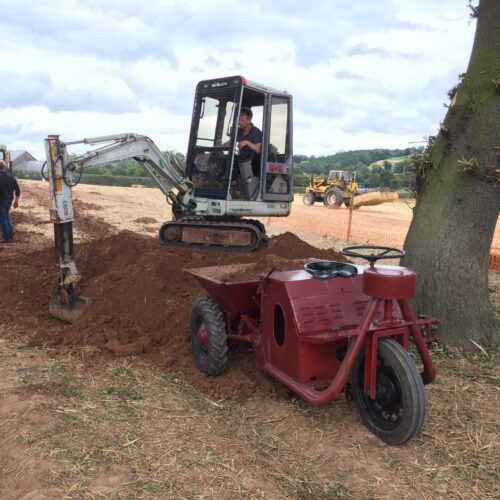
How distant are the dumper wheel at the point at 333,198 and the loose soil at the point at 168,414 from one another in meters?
21.9

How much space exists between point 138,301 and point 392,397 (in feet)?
11.3

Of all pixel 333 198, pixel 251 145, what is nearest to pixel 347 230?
pixel 251 145

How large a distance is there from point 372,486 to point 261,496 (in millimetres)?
694

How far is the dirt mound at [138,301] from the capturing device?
5.06 m

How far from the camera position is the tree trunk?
548cm

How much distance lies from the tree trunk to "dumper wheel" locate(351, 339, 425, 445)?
2160 mm

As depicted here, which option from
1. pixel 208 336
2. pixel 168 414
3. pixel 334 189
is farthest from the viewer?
pixel 334 189

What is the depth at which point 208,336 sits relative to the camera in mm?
4789

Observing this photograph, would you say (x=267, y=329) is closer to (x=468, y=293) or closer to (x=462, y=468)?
(x=462, y=468)

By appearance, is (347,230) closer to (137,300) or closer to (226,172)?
(226,172)

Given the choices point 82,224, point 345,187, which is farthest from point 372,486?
point 345,187

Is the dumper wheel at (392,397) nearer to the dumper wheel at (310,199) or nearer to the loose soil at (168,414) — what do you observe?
the loose soil at (168,414)

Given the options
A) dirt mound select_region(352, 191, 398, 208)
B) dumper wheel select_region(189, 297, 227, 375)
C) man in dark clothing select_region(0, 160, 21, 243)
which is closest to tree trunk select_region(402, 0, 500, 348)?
dumper wheel select_region(189, 297, 227, 375)

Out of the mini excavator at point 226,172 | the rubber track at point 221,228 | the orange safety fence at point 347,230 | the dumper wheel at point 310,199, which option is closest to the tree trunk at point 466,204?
the rubber track at point 221,228
